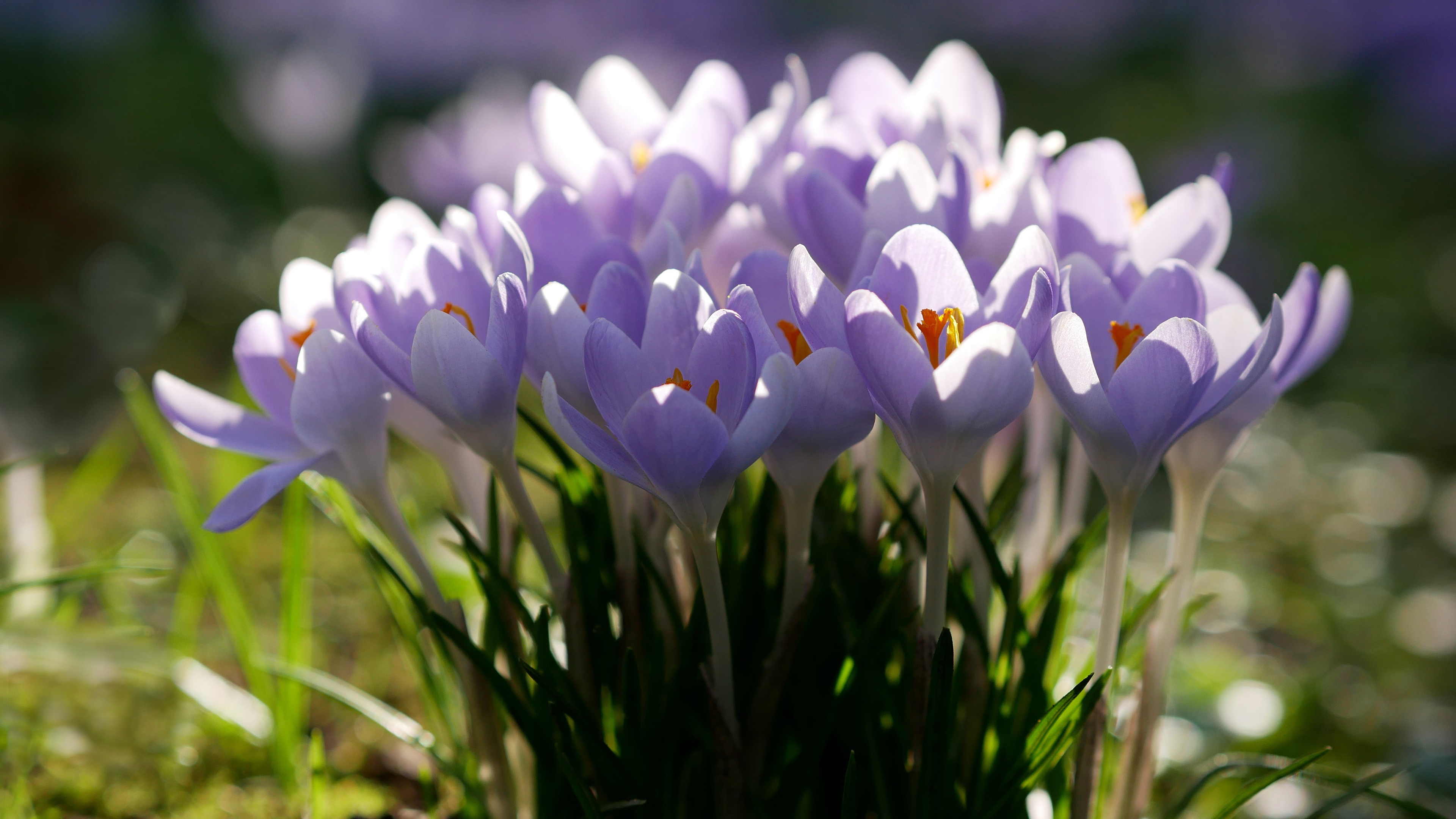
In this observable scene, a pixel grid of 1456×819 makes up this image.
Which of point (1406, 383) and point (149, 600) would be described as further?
point (1406, 383)

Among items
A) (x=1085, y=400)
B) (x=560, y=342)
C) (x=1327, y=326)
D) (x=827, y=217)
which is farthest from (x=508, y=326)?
(x=1327, y=326)

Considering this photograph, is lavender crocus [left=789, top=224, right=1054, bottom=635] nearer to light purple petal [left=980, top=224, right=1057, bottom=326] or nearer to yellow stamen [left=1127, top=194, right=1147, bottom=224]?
light purple petal [left=980, top=224, right=1057, bottom=326]

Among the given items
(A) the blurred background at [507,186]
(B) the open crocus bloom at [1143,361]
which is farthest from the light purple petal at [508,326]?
(A) the blurred background at [507,186]

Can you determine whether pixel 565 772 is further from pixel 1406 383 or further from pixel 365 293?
pixel 1406 383

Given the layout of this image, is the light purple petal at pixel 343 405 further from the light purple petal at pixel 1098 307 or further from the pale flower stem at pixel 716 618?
the light purple petal at pixel 1098 307

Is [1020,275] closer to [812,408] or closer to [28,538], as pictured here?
[812,408]

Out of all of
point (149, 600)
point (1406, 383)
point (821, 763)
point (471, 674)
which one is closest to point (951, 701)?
point (821, 763)
